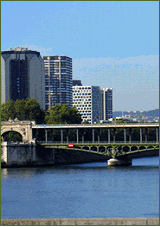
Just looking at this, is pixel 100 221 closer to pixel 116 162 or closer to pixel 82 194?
pixel 82 194

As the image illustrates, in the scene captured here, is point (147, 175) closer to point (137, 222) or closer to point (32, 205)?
point (32, 205)

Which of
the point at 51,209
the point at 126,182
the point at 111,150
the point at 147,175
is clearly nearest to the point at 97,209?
the point at 51,209

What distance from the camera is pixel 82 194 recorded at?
179ft

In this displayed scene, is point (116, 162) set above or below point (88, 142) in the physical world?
below

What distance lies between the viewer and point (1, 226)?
24688 mm

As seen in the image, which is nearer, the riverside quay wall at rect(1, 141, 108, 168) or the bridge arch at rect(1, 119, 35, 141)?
the riverside quay wall at rect(1, 141, 108, 168)

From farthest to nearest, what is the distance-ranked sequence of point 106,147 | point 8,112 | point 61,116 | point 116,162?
point 61,116 → point 8,112 → point 106,147 → point 116,162

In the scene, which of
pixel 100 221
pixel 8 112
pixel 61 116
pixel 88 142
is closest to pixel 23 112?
pixel 8 112

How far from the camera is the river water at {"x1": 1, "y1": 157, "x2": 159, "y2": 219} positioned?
139 ft

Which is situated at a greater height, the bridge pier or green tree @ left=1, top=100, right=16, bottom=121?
green tree @ left=1, top=100, right=16, bottom=121

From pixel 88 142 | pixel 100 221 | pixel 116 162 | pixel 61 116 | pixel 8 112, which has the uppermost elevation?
pixel 8 112

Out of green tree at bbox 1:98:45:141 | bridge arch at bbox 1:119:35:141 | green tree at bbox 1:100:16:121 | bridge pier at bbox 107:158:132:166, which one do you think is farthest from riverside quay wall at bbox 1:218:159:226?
green tree at bbox 1:100:16:121

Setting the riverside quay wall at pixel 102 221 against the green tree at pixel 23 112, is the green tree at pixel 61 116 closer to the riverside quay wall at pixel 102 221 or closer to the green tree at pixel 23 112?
the green tree at pixel 23 112

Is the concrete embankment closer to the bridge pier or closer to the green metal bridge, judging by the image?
the green metal bridge
